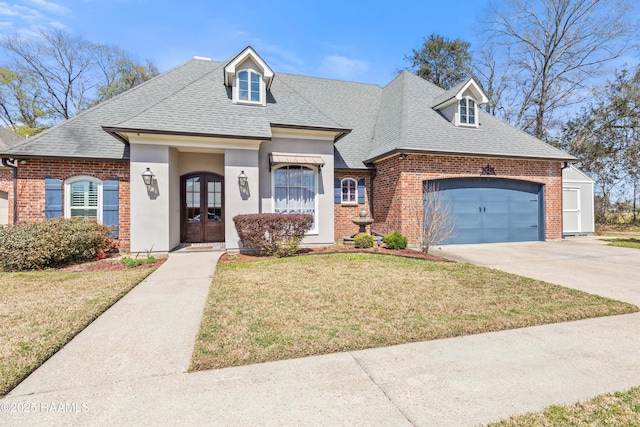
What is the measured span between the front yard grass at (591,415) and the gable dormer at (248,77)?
1087 centimetres

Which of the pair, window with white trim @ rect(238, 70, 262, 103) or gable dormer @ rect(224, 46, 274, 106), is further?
window with white trim @ rect(238, 70, 262, 103)

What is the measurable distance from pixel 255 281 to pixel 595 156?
87.8 ft

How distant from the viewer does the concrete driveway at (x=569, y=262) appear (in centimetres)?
583

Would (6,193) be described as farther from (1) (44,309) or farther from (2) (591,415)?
(2) (591,415)

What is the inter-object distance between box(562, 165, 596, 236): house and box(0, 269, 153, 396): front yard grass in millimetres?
18340

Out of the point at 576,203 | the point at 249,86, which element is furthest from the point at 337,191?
the point at 576,203

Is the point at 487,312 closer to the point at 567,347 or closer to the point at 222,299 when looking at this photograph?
the point at 567,347

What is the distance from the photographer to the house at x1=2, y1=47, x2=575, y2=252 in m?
9.33

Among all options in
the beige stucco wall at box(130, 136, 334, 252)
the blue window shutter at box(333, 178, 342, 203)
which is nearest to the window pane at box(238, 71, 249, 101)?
the beige stucco wall at box(130, 136, 334, 252)

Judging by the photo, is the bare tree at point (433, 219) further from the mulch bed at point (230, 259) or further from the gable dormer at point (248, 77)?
the gable dormer at point (248, 77)

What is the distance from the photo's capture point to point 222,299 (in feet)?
16.4

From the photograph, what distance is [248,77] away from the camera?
10.8 m

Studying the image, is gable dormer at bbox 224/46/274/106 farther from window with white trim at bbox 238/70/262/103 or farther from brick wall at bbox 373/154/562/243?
brick wall at bbox 373/154/562/243

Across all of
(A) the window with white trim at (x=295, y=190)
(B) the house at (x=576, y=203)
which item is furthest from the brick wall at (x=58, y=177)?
(B) the house at (x=576, y=203)
